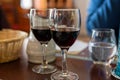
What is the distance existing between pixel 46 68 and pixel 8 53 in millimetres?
164

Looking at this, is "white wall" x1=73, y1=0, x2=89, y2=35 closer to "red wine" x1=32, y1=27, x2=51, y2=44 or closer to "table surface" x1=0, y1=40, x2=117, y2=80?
"table surface" x1=0, y1=40, x2=117, y2=80

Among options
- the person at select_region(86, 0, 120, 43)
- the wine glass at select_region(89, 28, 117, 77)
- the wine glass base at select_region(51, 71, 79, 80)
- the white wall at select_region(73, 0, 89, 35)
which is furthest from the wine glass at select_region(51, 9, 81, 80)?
the white wall at select_region(73, 0, 89, 35)

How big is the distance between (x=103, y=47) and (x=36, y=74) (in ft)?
0.87

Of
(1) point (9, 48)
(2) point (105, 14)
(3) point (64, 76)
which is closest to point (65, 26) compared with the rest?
(3) point (64, 76)

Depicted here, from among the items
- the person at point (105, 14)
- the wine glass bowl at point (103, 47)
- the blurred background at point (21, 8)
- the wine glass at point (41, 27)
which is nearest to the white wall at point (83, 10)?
the blurred background at point (21, 8)

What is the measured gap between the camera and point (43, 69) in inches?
28.0

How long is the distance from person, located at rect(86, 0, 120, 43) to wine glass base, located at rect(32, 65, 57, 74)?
26.9 inches

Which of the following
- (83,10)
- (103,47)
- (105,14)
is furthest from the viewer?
(83,10)

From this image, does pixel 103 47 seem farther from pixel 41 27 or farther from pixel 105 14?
pixel 105 14

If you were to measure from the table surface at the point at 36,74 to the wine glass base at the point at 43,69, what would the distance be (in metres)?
0.02

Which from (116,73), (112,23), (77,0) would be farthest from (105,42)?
(77,0)

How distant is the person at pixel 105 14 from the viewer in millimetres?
1286

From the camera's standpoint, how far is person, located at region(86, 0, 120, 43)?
1286 mm

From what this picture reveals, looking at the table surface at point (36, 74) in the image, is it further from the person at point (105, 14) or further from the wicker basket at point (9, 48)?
the person at point (105, 14)
